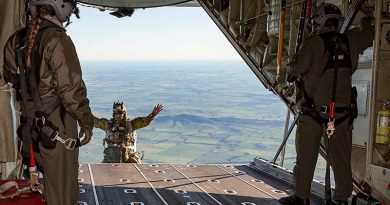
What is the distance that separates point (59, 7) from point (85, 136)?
0.95 metres

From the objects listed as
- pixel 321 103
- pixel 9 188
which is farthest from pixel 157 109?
pixel 9 188

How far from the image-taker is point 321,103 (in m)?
4.68

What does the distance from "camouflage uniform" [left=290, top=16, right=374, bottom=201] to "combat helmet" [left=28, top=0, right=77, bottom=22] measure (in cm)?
225

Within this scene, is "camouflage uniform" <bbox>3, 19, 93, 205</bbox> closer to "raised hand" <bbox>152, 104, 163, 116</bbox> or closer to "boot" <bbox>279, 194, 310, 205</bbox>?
"boot" <bbox>279, 194, 310, 205</bbox>

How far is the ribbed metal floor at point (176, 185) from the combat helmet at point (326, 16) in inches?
82.4

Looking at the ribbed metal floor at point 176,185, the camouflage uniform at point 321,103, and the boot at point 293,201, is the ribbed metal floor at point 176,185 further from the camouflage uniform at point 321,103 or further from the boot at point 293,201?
the camouflage uniform at point 321,103

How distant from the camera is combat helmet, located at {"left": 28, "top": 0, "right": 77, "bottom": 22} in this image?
11.1 feet

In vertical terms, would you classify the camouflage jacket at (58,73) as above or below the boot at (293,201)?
above

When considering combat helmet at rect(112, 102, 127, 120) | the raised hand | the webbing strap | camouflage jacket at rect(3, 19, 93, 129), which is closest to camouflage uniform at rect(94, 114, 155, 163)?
combat helmet at rect(112, 102, 127, 120)

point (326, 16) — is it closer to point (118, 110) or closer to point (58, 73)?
point (58, 73)

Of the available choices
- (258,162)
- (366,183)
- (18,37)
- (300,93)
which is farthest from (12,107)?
(258,162)

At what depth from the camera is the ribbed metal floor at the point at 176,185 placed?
18.6 ft

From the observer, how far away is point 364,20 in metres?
4.89

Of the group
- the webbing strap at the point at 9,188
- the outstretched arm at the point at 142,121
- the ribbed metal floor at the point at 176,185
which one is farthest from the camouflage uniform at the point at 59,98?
the outstretched arm at the point at 142,121
